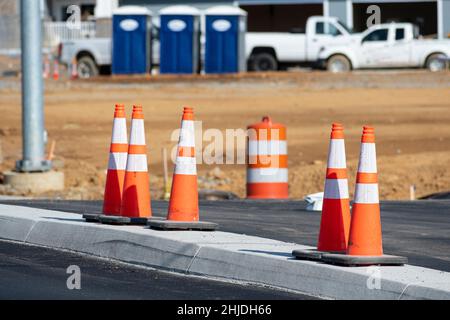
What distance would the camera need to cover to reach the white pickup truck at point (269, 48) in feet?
136

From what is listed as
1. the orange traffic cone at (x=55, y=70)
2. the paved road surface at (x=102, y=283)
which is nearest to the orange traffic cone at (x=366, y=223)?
the paved road surface at (x=102, y=283)

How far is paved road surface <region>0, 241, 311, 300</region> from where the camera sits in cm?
800

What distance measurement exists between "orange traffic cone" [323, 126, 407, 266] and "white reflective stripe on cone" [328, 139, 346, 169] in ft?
0.86

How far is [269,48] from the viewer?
42156mm

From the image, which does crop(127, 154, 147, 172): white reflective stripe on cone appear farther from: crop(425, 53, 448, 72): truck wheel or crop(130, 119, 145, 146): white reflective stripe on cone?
crop(425, 53, 448, 72): truck wheel

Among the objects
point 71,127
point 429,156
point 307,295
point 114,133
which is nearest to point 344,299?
point 307,295

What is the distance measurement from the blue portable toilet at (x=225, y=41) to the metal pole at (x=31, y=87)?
22233mm

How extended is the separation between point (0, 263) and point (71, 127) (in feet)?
67.3

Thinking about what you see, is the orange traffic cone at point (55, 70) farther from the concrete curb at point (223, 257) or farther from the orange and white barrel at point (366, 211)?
the orange and white barrel at point (366, 211)

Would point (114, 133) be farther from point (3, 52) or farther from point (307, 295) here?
point (3, 52)

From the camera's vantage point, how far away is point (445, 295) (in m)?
7.50

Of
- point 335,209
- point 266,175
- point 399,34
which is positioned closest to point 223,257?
point 335,209

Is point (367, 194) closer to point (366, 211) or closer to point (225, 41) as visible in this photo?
point (366, 211)

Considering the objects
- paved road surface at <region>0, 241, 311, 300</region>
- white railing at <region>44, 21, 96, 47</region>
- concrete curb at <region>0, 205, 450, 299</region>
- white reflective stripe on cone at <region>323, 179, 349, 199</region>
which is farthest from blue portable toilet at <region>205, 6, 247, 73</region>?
white reflective stripe on cone at <region>323, 179, 349, 199</region>
